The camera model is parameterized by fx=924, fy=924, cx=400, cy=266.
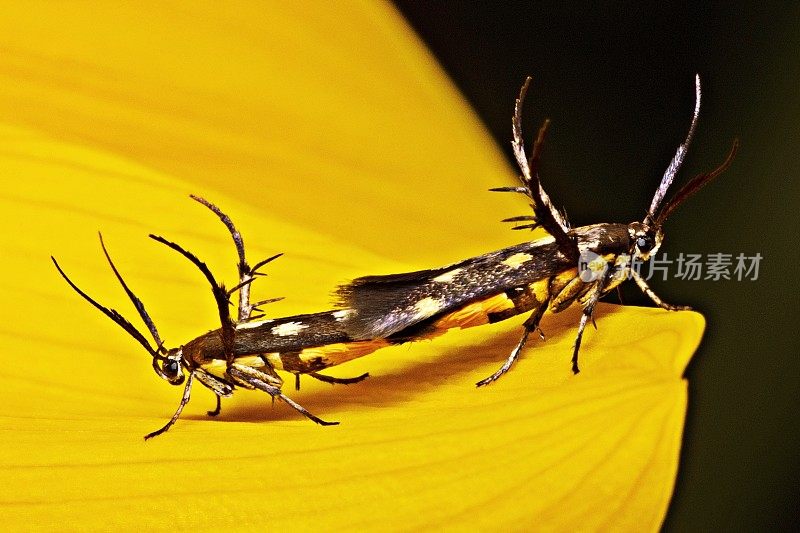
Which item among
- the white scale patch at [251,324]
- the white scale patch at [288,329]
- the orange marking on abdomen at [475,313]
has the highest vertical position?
the white scale patch at [251,324]

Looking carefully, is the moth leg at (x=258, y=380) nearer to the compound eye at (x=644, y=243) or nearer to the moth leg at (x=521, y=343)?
the moth leg at (x=521, y=343)

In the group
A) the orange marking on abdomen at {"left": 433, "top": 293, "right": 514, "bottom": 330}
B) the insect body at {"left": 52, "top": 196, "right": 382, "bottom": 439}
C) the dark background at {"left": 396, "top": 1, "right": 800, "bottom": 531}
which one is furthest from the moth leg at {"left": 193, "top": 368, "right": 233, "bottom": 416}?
the dark background at {"left": 396, "top": 1, "right": 800, "bottom": 531}

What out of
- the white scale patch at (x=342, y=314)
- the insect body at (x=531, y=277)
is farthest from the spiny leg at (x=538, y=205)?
the white scale patch at (x=342, y=314)

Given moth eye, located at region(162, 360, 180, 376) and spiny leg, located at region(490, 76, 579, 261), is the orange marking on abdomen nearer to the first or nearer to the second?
spiny leg, located at region(490, 76, 579, 261)

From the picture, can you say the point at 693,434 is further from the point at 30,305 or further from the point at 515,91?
the point at 30,305

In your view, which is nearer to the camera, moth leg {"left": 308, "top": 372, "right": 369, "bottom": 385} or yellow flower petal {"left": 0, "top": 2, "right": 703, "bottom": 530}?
yellow flower petal {"left": 0, "top": 2, "right": 703, "bottom": 530}

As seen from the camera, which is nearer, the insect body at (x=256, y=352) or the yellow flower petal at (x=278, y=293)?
the yellow flower petal at (x=278, y=293)
